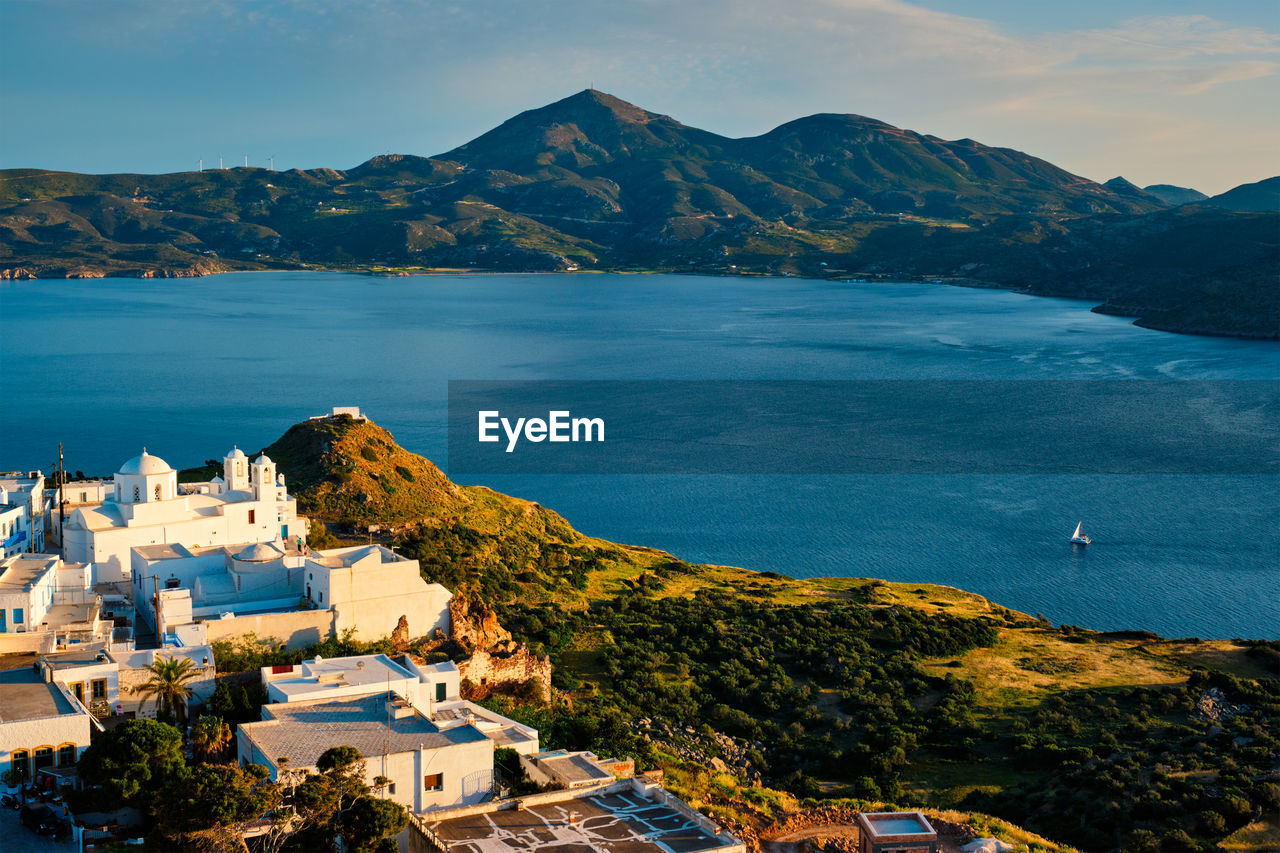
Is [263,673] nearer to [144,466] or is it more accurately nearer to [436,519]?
[144,466]

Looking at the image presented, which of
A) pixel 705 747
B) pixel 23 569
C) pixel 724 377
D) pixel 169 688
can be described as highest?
pixel 23 569

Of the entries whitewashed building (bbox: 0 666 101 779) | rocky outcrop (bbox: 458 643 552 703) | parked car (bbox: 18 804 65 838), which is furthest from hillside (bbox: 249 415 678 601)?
parked car (bbox: 18 804 65 838)

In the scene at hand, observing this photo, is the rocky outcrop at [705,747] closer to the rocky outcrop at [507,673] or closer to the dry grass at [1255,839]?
the rocky outcrop at [507,673]

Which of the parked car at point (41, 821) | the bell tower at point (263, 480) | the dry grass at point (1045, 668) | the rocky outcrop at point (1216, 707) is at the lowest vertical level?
the dry grass at point (1045, 668)

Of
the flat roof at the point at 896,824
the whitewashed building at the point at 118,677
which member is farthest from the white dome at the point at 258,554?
the flat roof at the point at 896,824

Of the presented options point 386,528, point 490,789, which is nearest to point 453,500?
point 386,528

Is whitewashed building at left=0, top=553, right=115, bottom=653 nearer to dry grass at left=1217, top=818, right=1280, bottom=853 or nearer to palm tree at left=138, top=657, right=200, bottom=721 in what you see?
palm tree at left=138, top=657, right=200, bottom=721

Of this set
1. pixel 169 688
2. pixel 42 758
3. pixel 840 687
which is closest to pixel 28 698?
pixel 42 758
